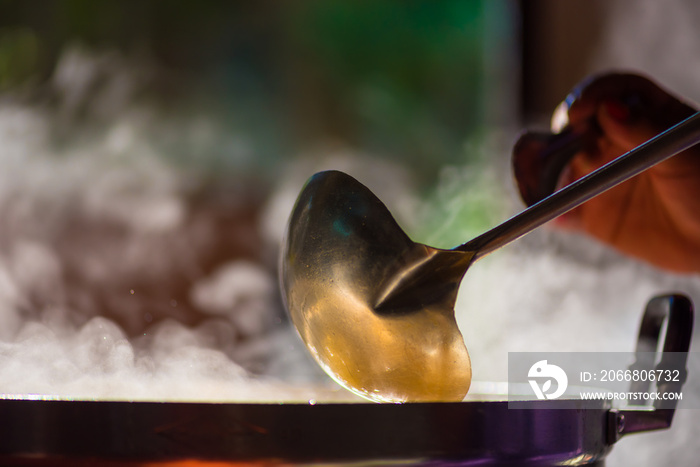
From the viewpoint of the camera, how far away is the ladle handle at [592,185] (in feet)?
0.88

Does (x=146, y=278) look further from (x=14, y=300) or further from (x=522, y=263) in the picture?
(x=522, y=263)

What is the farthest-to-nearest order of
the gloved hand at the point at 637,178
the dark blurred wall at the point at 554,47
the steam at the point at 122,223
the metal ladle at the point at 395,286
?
the steam at the point at 122,223
the dark blurred wall at the point at 554,47
the gloved hand at the point at 637,178
the metal ladle at the point at 395,286

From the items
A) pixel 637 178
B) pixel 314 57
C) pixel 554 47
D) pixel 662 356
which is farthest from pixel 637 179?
pixel 314 57

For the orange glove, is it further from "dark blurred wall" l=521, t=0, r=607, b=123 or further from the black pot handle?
"dark blurred wall" l=521, t=0, r=607, b=123

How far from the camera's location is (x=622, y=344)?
2.68 ft

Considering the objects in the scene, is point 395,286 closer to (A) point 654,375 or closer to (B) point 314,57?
(A) point 654,375

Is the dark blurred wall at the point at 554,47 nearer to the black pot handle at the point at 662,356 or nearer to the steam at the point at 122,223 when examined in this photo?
the steam at the point at 122,223

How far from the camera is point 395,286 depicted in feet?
0.90

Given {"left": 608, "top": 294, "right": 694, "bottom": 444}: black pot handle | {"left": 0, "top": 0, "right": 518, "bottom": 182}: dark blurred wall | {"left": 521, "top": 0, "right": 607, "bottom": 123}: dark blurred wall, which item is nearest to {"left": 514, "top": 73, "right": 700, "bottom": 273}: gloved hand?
{"left": 608, "top": 294, "right": 694, "bottom": 444}: black pot handle

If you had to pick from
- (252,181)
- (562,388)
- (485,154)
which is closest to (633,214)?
(562,388)

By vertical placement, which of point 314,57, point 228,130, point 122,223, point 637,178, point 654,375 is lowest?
point 654,375

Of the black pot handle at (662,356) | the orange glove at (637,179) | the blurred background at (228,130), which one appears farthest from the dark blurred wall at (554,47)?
the black pot handle at (662,356)

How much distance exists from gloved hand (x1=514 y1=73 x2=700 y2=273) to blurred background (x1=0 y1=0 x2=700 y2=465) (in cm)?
72

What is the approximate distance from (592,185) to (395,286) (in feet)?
0.34
